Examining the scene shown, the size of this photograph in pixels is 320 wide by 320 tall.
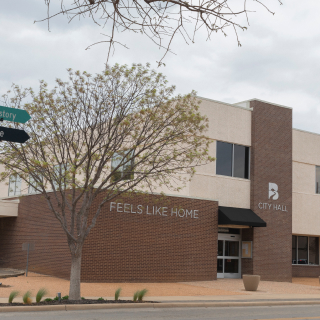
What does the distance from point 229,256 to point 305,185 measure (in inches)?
310

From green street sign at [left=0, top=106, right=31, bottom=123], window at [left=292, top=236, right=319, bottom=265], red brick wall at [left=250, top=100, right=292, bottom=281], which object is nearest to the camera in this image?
green street sign at [left=0, top=106, right=31, bottom=123]

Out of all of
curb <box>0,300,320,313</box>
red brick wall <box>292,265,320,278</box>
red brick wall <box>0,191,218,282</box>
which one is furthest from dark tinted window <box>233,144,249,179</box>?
curb <box>0,300,320,313</box>

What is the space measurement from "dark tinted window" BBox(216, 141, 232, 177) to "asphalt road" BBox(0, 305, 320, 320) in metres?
11.6

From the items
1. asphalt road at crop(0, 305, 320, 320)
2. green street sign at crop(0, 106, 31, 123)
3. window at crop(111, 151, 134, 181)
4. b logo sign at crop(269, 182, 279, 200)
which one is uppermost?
b logo sign at crop(269, 182, 279, 200)

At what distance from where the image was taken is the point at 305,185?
29938mm

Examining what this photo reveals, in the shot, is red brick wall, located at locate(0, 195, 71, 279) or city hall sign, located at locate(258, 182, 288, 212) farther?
city hall sign, located at locate(258, 182, 288, 212)

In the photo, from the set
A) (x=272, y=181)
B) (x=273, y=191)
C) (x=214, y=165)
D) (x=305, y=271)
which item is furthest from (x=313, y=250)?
(x=214, y=165)

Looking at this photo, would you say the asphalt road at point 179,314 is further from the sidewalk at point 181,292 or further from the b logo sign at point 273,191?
the b logo sign at point 273,191

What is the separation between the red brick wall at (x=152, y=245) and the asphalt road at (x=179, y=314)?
7295mm

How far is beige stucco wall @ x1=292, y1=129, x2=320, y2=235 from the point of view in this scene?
29359mm

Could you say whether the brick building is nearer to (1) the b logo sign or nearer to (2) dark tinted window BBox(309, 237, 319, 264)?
(1) the b logo sign

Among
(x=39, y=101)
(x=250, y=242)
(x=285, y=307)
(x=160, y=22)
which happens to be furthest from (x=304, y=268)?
(x=160, y=22)

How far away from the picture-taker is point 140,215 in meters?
21.8

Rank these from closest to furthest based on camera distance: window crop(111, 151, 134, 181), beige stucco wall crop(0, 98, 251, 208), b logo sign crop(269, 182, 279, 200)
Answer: window crop(111, 151, 134, 181) < beige stucco wall crop(0, 98, 251, 208) < b logo sign crop(269, 182, 279, 200)
